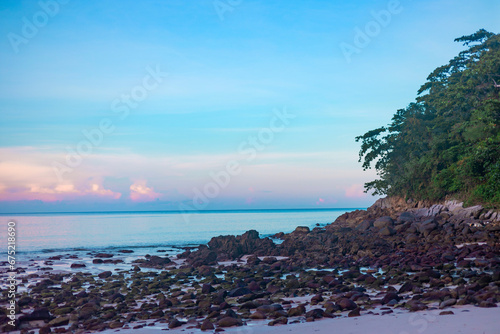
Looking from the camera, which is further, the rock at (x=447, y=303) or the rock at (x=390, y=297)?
the rock at (x=390, y=297)

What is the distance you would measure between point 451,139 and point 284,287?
26.7 meters

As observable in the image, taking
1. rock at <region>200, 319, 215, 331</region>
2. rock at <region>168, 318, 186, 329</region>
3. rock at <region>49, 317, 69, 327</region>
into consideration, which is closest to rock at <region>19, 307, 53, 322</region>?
rock at <region>49, 317, 69, 327</region>

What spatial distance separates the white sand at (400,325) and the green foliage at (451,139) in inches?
731

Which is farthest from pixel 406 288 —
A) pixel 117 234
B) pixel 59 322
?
pixel 117 234

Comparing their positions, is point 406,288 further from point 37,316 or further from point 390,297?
point 37,316

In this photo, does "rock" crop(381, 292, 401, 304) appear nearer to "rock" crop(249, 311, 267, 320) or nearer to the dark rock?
"rock" crop(249, 311, 267, 320)

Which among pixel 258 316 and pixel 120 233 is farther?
pixel 120 233

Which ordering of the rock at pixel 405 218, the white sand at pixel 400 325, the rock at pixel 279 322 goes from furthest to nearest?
the rock at pixel 405 218
the rock at pixel 279 322
the white sand at pixel 400 325

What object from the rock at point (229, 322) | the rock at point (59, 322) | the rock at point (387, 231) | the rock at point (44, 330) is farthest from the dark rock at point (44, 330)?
the rock at point (387, 231)

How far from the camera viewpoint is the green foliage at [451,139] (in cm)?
2622

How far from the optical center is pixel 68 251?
32.3 m

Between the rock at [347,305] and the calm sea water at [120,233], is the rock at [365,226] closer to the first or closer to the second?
the calm sea water at [120,233]

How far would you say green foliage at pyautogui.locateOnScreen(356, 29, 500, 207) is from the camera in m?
26.2

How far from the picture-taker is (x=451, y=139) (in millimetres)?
34281
